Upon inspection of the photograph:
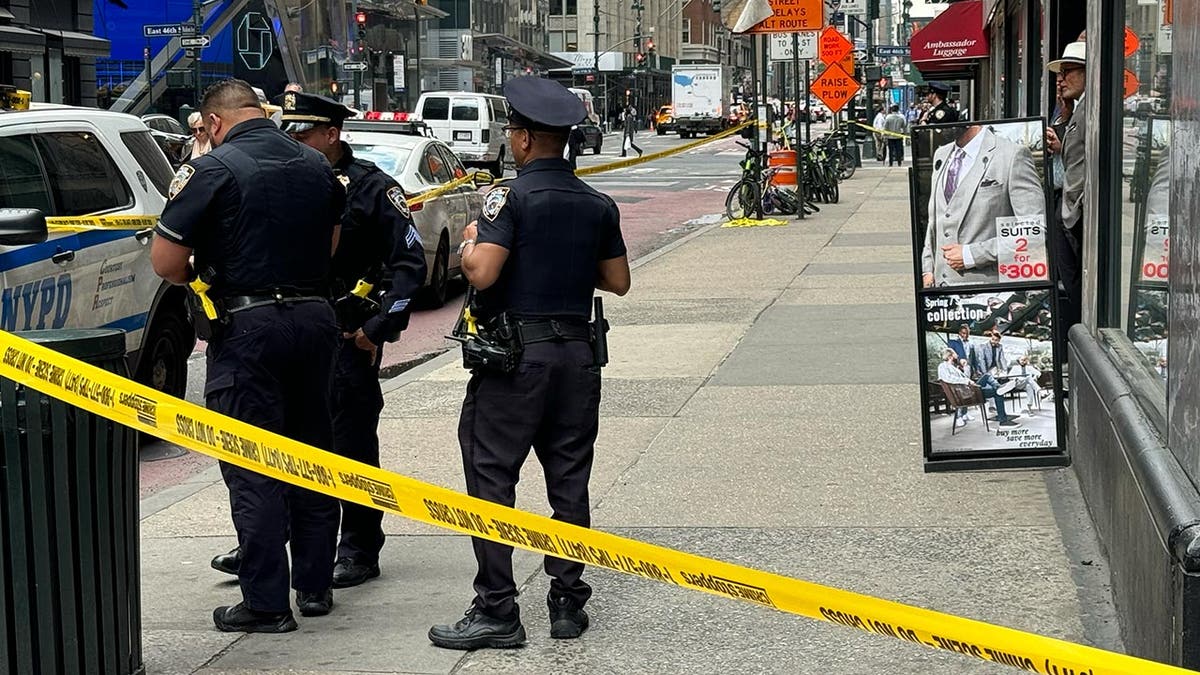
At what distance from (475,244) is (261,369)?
2.92ft

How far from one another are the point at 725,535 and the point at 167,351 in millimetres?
4394

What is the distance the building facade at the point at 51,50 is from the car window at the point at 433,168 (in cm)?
1639

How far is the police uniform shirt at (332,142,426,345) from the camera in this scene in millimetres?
6055

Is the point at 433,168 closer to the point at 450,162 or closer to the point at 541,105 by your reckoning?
the point at 450,162

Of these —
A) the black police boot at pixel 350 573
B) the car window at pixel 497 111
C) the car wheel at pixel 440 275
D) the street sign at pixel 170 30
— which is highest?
the street sign at pixel 170 30

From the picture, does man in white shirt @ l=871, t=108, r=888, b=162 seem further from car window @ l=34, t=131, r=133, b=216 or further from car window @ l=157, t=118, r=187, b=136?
car window @ l=34, t=131, r=133, b=216

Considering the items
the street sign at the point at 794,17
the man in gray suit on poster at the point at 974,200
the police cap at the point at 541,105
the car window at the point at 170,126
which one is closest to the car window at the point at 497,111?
the car window at the point at 170,126

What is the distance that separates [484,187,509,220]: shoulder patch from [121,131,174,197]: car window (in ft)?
15.5

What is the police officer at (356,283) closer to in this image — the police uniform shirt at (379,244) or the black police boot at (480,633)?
the police uniform shirt at (379,244)

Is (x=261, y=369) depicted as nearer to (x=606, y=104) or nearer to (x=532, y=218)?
(x=532, y=218)

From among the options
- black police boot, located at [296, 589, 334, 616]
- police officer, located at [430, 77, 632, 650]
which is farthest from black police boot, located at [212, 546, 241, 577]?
police officer, located at [430, 77, 632, 650]

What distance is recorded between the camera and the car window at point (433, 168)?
1642 centimetres

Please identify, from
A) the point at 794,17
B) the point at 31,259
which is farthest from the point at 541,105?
the point at 794,17

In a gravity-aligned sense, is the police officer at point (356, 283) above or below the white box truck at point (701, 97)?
below
